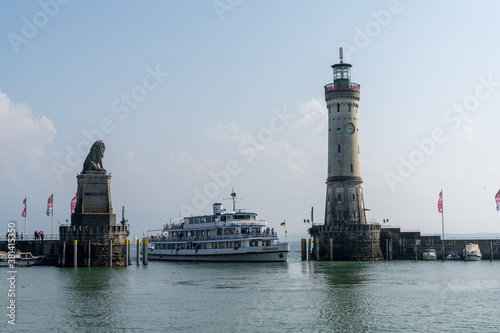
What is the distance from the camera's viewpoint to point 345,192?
85750 mm

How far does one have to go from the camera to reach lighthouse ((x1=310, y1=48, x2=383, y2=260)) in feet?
278

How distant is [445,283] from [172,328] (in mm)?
30793

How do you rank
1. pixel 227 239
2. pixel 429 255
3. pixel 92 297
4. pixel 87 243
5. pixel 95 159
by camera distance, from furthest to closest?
pixel 429 255 → pixel 227 239 → pixel 95 159 → pixel 87 243 → pixel 92 297

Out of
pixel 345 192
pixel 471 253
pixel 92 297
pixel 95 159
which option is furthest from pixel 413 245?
pixel 92 297

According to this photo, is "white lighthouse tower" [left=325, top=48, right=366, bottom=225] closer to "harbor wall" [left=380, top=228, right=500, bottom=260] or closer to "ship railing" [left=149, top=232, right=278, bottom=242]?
"harbor wall" [left=380, top=228, right=500, bottom=260]

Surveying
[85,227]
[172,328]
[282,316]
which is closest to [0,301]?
[172,328]

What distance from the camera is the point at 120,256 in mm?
73375

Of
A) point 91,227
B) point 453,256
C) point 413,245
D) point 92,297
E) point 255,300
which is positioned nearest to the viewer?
point 255,300

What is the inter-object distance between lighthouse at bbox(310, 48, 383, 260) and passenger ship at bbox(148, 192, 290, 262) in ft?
23.5

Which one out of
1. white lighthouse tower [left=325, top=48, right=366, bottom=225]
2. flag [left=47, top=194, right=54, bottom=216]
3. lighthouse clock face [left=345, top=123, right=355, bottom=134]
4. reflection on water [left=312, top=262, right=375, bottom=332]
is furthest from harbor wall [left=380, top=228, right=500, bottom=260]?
flag [left=47, top=194, right=54, bottom=216]

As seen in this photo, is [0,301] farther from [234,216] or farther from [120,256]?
[234,216]

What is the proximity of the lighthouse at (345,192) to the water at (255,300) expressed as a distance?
43.2 feet

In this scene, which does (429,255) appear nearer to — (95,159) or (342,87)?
(342,87)

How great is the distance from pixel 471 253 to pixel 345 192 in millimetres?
18792
